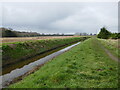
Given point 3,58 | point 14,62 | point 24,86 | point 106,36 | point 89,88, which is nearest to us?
point 89,88

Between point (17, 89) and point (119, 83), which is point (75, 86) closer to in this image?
point (119, 83)

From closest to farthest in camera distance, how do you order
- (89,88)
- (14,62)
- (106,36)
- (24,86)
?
(89,88)
(24,86)
(14,62)
(106,36)

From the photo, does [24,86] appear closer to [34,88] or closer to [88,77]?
[34,88]

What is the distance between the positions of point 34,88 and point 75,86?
3.48 m

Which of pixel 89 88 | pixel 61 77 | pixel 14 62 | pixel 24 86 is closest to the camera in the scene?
pixel 89 88

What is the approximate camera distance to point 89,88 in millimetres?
9719

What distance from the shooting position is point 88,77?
39.7 feet

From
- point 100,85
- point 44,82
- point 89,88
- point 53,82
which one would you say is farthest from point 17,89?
point 100,85

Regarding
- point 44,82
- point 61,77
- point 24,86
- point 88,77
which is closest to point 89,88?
point 88,77

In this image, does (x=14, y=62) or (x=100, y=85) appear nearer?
(x=100, y=85)

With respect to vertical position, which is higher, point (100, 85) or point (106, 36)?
point (106, 36)

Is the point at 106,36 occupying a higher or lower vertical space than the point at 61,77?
higher

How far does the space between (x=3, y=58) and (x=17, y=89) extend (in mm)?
13442

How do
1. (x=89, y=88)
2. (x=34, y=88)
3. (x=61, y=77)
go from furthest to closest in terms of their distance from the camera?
(x=61, y=77) < (x=34, y=88) < (x=89, y=88)
